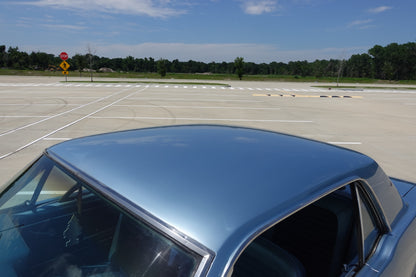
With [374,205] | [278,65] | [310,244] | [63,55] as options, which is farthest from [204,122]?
[278,65]

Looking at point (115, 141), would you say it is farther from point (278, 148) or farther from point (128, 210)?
point (278, 148)

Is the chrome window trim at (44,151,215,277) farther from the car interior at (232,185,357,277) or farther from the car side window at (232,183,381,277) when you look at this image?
the car interior at (232,185,357,277)

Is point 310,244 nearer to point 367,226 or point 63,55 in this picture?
point 367,226

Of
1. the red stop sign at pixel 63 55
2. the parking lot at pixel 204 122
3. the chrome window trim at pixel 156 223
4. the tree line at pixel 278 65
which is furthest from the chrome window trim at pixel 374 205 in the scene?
the tree line at pixel 278 65

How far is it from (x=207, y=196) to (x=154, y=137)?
0.83 metres

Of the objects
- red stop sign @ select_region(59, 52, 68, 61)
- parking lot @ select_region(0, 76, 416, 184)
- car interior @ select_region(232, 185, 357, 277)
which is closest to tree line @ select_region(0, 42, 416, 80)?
red stop sign @ select_region(59, 52, 68, 61)

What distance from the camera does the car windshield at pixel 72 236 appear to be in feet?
3.62

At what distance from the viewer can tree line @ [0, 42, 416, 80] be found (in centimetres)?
7906

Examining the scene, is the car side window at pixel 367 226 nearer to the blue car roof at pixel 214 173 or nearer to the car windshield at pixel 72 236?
the blue car roof at pixel 214 173

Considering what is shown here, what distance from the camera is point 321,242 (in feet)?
6.63

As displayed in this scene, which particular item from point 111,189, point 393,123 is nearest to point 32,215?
point 111,189

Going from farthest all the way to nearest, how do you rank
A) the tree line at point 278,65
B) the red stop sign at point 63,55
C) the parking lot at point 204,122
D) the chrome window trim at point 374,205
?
the tree line at point 278,65 → the red stop sign at point 63,55 → the parking lot at point 204,122 → the chrome window trim at point 374,205

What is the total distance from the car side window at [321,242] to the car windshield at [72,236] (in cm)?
50

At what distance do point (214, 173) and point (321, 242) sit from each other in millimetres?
1160
